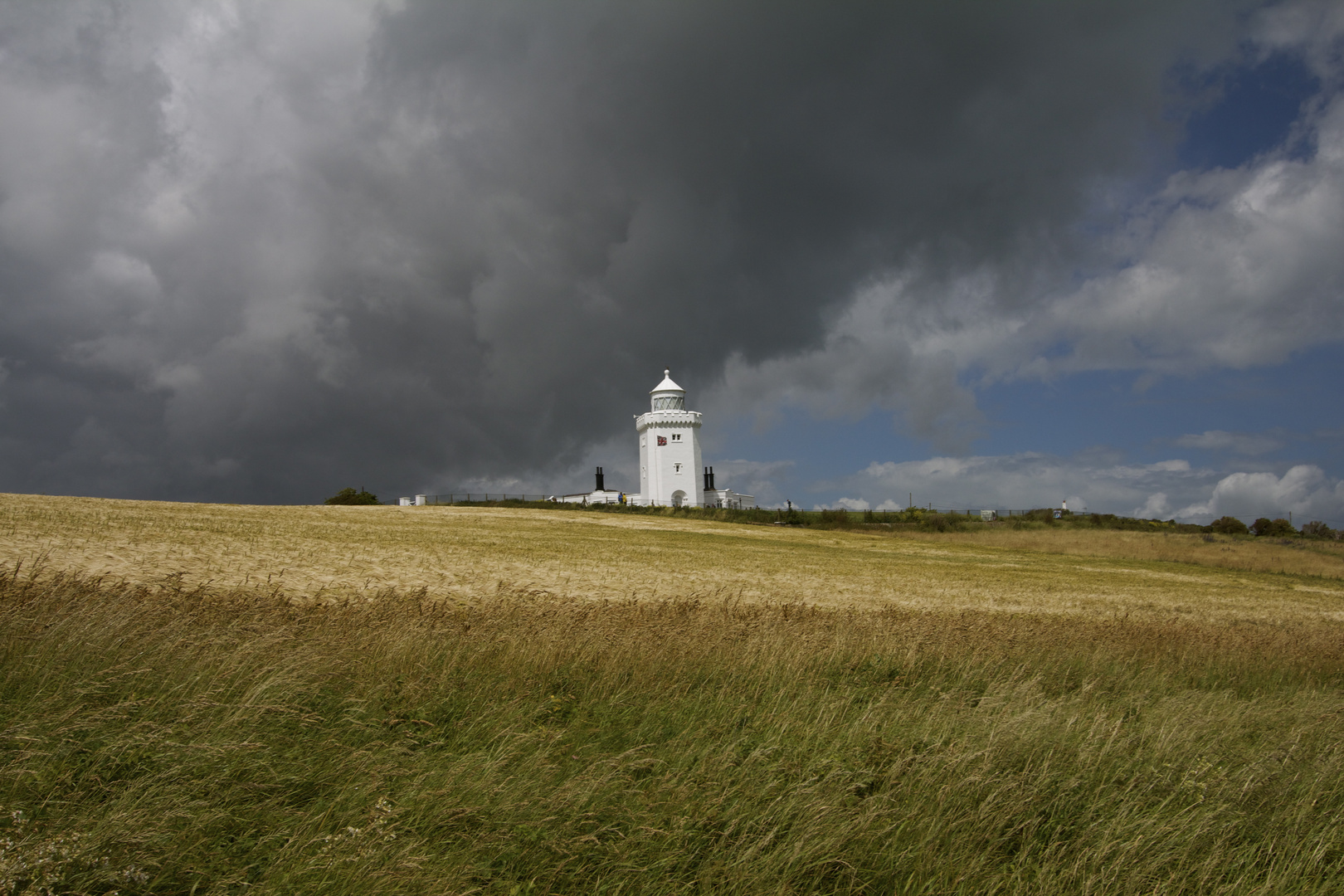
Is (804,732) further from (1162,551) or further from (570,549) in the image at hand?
(1162,551)

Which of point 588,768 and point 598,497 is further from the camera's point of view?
point 598,497

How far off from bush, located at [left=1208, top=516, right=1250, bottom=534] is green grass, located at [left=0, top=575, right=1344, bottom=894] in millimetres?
86743

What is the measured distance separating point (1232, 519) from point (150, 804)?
3921 inches

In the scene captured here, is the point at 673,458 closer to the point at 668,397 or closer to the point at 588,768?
the point at 668,397

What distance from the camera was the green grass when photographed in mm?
4250

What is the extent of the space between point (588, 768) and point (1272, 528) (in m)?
98.1

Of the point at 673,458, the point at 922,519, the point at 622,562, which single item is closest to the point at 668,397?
the point at 673,458

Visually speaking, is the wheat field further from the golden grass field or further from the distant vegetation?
the distant vegetation

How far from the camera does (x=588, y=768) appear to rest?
5312 mm

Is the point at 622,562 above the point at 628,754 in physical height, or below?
above

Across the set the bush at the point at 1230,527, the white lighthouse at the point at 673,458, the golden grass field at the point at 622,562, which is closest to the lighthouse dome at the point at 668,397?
the white lighthouse at the point at 673,458

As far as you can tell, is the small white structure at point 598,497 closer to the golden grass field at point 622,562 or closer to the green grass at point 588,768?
the golden grass field at point 622,562

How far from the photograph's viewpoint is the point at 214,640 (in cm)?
704

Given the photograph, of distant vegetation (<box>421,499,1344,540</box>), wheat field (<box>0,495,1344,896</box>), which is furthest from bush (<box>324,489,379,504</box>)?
wheat field (<box>0,495,1344,896</box>)
